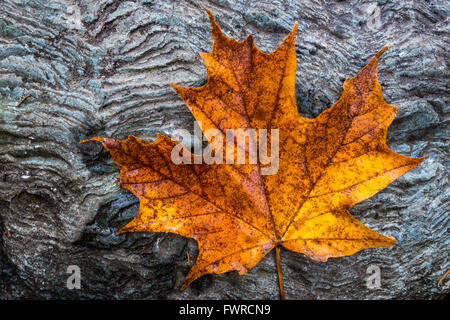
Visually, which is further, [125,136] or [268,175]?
[125,136]

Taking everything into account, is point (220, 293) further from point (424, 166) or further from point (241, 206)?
point (424, 166)

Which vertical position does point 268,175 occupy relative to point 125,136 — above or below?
below

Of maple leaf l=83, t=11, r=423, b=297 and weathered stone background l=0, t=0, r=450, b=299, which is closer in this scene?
maple leaf l=83, t=11, r=423, b=297

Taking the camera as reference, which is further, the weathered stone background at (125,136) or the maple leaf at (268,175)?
the weathered stone background at (125,136)
